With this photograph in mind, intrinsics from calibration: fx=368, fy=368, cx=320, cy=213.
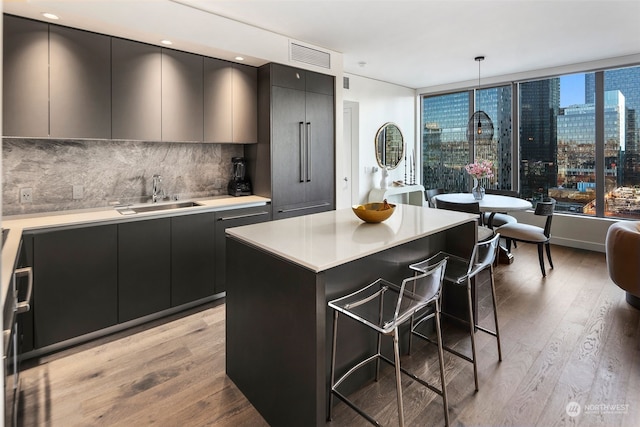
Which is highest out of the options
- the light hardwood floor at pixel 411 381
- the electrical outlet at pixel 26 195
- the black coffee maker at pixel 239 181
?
the black coffee maker at pixel 239 181

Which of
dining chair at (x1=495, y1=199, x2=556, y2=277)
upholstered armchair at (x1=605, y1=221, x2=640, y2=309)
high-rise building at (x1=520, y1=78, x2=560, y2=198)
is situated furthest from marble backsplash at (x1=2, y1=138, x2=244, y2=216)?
high-rise building at (x1=520, y1=78, x2=560, y2=198)

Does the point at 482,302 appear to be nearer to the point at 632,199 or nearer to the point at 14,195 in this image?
the point at 632,199

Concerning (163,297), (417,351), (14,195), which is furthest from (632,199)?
(14,195)

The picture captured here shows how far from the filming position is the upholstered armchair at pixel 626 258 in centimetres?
307

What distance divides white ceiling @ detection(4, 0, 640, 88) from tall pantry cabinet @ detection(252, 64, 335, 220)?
37 centimetres

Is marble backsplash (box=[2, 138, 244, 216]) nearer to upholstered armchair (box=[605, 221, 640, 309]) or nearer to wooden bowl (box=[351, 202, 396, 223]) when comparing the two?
wooden bowl (box=[351, 202, 396, 223])

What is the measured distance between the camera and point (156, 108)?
Result: 318 centimetres

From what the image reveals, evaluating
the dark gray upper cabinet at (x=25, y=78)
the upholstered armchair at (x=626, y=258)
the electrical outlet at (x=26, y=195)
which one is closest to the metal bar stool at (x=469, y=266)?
the upholstered armchair at (x=626, y=258)

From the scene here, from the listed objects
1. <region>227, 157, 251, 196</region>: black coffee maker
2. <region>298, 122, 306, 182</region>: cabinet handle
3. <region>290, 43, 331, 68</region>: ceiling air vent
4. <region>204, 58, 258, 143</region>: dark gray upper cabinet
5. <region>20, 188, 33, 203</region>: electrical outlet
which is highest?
<region>290, 43, 331, 68</region>: ceiling air vent

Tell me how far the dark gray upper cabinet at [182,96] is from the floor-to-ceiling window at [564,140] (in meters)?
4.81

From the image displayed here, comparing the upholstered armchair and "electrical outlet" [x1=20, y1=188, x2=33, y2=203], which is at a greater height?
"electrical outlet" [x1=20, y1=188, x2=33, y2=203]

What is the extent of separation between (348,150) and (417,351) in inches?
145

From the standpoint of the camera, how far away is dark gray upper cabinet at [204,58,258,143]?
11.6 ft

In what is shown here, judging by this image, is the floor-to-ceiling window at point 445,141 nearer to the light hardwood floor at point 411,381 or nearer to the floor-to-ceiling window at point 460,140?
the floor-to-ceiling window at point 460,140
